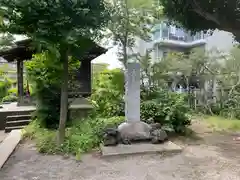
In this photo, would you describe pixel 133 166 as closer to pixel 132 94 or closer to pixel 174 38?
pixel 132 94

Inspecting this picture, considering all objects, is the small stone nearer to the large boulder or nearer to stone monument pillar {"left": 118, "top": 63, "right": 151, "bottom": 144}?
stone monument pillar {"left": 118, "top": 63, "right": 151, "bottom": 144}

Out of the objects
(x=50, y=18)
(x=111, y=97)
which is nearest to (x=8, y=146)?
(x=50, y=18)

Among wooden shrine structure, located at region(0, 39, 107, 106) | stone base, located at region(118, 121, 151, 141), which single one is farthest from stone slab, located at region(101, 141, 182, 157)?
wooden shrine structure, located at region(0, 39, 107, 106)

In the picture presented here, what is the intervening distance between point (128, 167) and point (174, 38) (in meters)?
16.2

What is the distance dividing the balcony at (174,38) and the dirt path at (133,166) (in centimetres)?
1343

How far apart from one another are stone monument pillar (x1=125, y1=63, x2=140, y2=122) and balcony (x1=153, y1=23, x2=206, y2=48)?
1184 centimetres

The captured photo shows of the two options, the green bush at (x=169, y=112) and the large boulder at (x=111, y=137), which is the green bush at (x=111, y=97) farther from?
the large boulder at (x=111, y=137)

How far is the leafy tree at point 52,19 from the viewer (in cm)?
408

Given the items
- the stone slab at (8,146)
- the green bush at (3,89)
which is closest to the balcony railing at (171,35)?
the green bush at (3,89)

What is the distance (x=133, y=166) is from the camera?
13.6 feet

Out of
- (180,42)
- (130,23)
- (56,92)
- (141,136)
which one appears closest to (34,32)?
(56,92)

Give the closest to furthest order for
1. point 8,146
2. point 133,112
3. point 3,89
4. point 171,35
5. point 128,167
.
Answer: point 128,167
point 8,146
point 133,112
point 3,89
point 171,35

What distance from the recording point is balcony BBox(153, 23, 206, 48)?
57.3ft

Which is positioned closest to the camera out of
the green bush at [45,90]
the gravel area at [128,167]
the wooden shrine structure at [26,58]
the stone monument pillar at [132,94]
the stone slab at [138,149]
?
the gravel area at [128,167]
